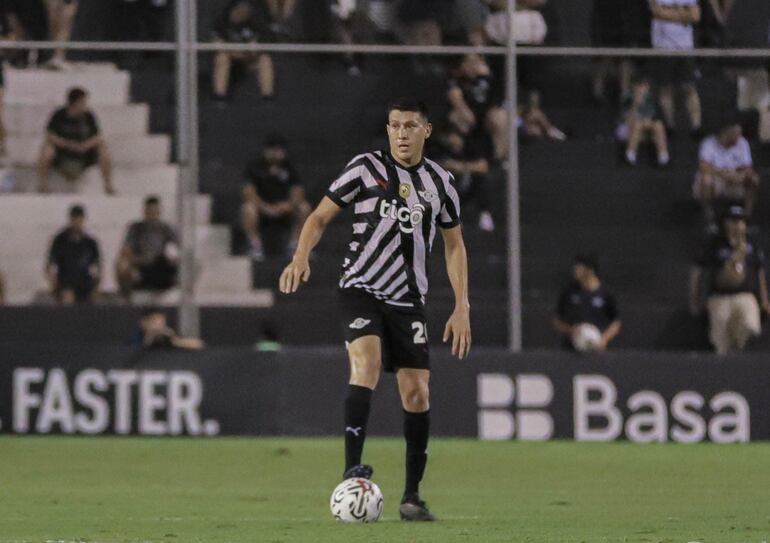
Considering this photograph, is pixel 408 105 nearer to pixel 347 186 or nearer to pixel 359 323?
pixel 347 186

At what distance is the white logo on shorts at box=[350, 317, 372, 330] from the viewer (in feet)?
30.7

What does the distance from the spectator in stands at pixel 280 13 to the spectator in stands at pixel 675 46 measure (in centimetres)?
358

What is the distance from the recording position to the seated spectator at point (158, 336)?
16922 mm

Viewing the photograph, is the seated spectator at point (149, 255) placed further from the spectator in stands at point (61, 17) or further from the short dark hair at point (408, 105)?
the short dark hair at point (408, 105)

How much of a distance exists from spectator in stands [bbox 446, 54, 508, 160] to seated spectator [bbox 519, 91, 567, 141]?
101 centimetres

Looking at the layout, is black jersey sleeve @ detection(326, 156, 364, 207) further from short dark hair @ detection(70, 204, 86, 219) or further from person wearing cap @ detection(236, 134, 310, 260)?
person wearing cap @ detection(236, 134, 310, 260)

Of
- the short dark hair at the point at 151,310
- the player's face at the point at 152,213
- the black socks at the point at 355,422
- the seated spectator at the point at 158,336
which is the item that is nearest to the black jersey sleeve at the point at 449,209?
the black socks at the point at 355,422

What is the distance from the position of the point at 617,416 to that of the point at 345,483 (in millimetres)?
8097

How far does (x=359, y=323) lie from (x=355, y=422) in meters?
0.49

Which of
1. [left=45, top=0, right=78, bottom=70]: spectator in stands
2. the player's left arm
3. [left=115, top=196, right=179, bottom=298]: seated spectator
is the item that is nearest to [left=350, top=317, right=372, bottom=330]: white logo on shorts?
the player's left arm

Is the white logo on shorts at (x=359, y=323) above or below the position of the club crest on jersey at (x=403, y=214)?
below

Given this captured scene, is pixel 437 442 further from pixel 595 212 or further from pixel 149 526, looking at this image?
pixel 149 526

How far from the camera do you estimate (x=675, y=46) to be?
62.2ft

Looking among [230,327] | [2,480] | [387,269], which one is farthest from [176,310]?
[387,269]
